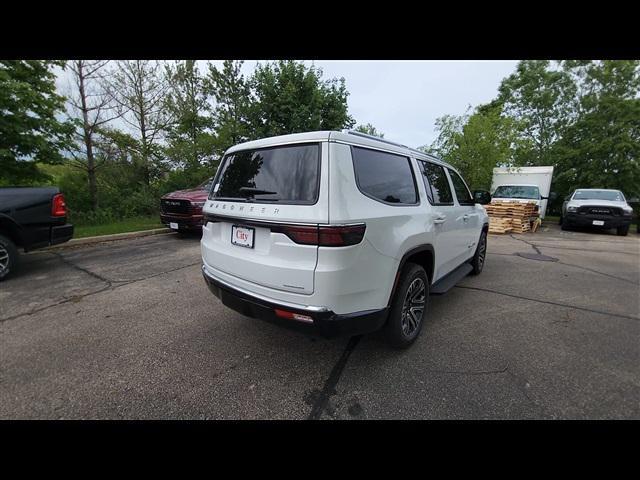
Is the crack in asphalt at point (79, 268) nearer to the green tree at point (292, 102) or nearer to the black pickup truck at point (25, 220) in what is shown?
the black pickup truck at point (25, 220)

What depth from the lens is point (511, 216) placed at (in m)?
10.3

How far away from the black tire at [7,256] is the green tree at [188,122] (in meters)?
9.20

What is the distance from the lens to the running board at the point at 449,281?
2956 millimetres

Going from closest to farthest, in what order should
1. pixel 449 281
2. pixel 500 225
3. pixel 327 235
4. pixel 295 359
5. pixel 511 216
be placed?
pixel 327 235 < pixel 295 359 < pixel 449 281 < pixel 500 225 < pixel 511 216

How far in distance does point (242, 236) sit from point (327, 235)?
2.63 feet

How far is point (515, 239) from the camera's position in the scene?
29.2 ft

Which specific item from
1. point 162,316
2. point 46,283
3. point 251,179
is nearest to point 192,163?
point 46,283

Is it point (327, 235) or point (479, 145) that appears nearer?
point (327, 235)

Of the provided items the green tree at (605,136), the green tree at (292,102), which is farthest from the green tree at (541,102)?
the green tree at (292,102)

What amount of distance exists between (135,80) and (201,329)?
43.1ft

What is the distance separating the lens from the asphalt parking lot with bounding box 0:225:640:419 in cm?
187

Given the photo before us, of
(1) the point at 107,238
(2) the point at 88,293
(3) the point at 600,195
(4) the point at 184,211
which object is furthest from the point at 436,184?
(3) the point at 600,195

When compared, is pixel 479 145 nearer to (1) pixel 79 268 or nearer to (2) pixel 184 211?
(2) pixel 184 211

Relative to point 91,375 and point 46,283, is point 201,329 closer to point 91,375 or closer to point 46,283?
point 91,375
